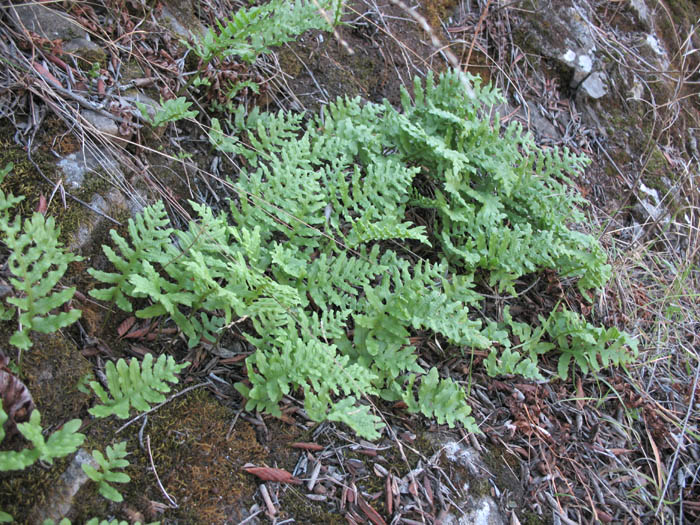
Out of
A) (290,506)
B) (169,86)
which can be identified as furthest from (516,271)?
(169,86)

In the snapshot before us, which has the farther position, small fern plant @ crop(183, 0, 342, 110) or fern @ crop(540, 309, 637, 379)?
fern @ crop(540, 309, 637, 379)

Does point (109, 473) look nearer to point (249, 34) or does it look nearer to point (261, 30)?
point (249, 34)

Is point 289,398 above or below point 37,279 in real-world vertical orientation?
below

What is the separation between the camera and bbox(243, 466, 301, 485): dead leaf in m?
2.32

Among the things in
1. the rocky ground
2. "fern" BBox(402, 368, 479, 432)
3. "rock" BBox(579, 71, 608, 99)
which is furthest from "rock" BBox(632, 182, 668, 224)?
"fern" BBox(402, 368, 479, 432)

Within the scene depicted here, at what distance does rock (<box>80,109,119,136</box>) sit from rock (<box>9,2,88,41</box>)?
0.50 metres

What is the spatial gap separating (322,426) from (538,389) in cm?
147

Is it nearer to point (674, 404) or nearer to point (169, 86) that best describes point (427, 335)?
point (674, 404)

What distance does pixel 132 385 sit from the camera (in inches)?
83.2

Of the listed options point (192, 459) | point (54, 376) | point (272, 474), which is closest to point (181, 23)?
point (54, 376)

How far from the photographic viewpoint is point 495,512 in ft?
8.85

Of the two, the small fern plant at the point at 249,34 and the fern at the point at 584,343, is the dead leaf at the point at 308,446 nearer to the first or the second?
the fern at the point at 584,343

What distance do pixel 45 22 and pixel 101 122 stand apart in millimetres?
665

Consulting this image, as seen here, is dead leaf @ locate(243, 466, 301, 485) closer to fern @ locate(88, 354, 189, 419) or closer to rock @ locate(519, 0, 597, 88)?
fern @ locate(88, 354, 189, 419)
